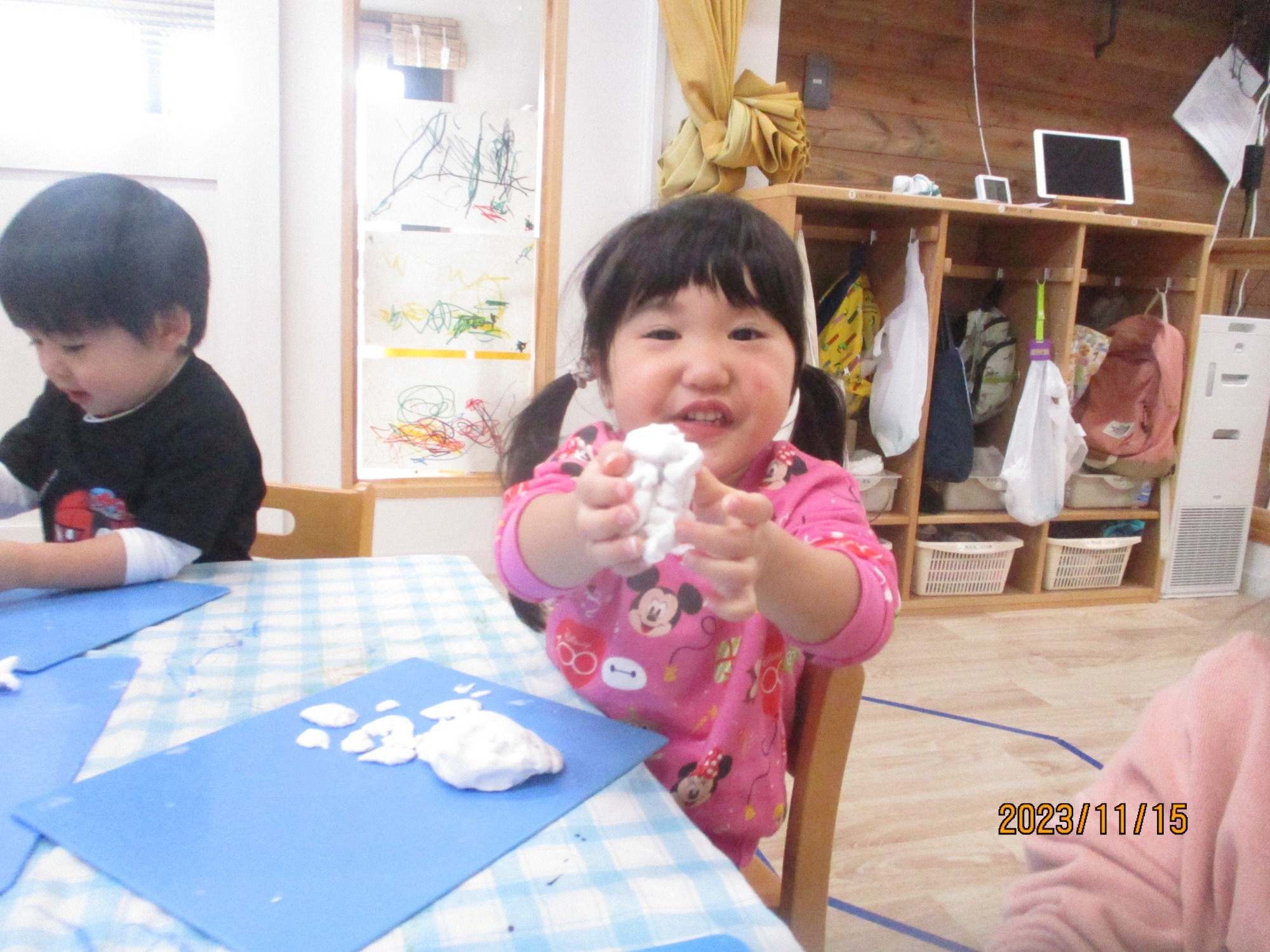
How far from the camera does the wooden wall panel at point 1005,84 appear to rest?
110 inches

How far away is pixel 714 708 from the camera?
29.4 inches

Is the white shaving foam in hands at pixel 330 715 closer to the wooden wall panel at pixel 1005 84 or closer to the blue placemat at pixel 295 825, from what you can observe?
the blue placemat at pixel 295 825

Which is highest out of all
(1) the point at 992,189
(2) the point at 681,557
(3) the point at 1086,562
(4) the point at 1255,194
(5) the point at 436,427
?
(4) the point at 1255,194

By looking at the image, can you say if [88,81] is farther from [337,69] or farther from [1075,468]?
[1075,468]

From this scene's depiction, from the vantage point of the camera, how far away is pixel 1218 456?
2.84 meters

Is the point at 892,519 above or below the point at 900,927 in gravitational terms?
above

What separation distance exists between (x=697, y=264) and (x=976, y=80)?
2.77m

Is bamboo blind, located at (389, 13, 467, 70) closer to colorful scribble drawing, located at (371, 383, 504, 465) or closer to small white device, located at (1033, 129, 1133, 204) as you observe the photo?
colorful scribble drawing, located at (371, 383, 504, 465)

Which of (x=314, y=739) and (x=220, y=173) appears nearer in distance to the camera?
(x=314, y=739)

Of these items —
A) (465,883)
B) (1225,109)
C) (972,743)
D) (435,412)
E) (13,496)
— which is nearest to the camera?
(465,883)

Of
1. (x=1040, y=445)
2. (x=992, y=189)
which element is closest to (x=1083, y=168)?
(x=992, y=189)

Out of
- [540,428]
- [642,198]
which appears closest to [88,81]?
[642,198]

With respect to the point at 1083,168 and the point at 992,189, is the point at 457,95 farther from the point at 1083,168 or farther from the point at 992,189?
the point at 1083,168

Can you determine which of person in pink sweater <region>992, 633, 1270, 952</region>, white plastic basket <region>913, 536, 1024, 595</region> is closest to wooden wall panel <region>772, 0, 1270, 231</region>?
white plastic basket <region>913, 536, 1024, 595</region>
